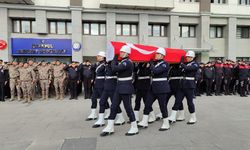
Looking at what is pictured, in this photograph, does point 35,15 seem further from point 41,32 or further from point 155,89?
point 155,89

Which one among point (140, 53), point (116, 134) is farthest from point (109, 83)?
point (116, 134)

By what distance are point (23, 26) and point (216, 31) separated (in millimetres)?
17221

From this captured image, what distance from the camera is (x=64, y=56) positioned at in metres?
17.1

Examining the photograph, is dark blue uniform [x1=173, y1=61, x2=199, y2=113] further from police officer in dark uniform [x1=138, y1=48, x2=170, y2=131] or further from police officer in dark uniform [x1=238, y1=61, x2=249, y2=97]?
police officer in dark uniform [x1=238, y1=61, x2=249, y2=97]

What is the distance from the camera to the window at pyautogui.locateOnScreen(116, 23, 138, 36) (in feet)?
59.8

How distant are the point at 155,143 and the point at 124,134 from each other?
90 centimetres

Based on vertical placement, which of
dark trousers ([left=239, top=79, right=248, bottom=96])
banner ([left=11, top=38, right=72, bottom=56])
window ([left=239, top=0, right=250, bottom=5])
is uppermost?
window ([left=239, top=0, right=250, bottom=5])

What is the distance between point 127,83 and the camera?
4.88 m

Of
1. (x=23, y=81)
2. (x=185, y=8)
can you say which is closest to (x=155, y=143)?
(x=23, y=81)

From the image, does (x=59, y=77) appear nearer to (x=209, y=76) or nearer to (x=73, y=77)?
(x=73, y=77)

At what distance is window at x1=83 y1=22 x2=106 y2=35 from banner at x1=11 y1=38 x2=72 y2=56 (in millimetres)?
1876

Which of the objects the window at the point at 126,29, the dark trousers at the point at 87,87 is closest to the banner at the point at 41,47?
the window at the point at 126,29

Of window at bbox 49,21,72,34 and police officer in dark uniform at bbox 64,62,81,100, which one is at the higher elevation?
window at bbox 49,21,72,34

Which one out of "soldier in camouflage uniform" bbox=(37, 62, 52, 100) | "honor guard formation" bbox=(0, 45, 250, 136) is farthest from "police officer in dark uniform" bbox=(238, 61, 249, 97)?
"soldier in camouflage uniform" bbox=(37, 62, 52, 100)
